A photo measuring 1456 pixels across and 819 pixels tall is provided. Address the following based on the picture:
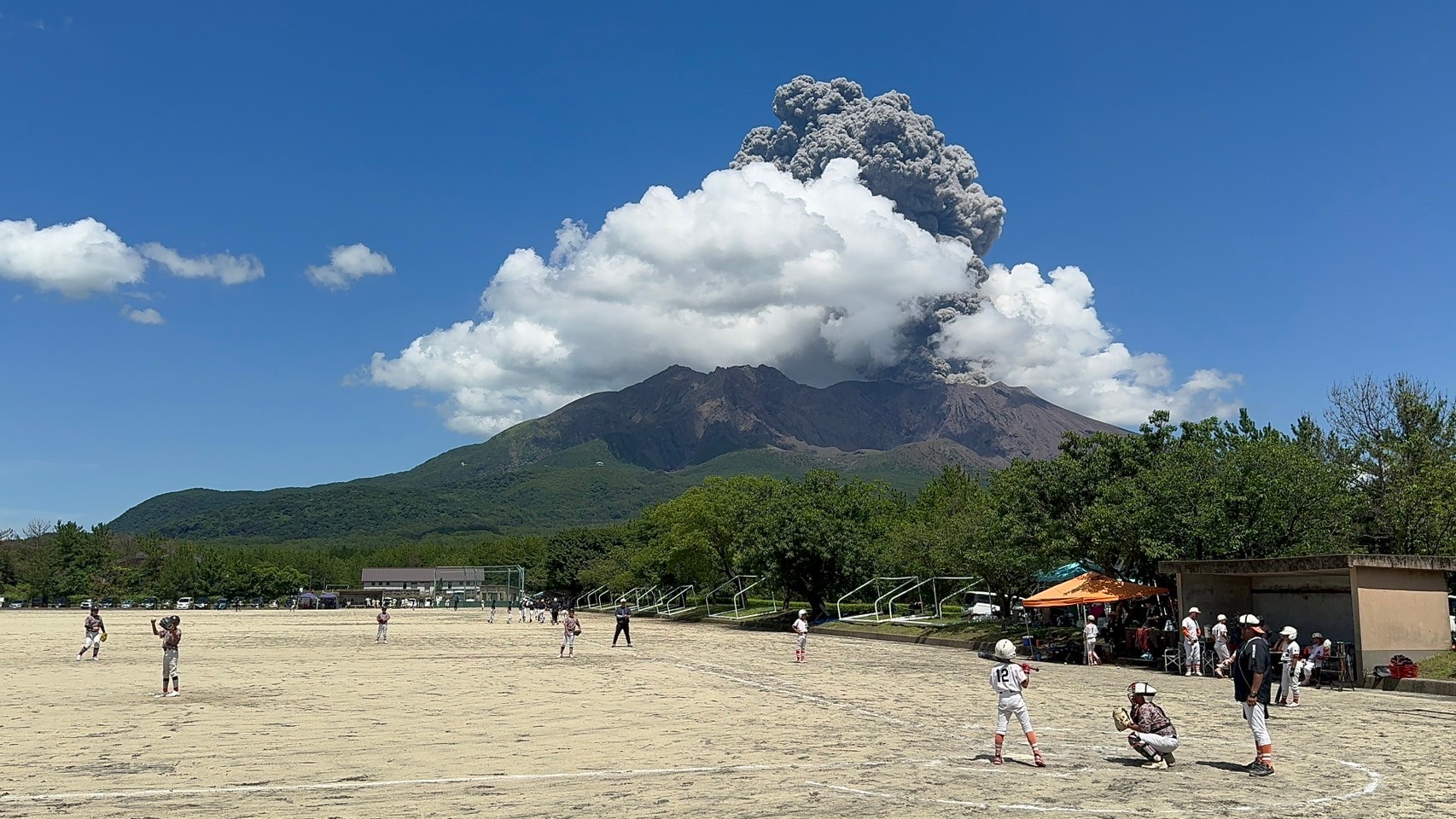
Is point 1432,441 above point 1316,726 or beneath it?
above

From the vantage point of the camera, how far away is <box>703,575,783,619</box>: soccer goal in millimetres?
68562

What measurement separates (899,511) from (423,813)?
66753 millimetres

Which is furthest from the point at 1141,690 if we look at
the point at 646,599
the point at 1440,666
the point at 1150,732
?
the point at 646,599

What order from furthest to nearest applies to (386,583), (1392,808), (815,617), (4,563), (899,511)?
(386,583)
(4,563)
(899,511)
(815,617)
(1392,808)

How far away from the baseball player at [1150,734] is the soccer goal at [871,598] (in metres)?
40.4

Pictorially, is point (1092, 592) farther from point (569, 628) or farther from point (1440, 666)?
point (569, 628)

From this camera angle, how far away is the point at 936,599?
1996 inches

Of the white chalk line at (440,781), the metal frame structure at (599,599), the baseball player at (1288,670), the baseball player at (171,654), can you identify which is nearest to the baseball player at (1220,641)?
the baseball player at (1288,670)

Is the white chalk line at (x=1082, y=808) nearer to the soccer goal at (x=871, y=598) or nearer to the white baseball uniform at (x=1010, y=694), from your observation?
the white baseball uniform at (x=1010, y=694)

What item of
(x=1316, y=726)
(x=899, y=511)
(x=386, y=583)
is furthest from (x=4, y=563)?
(x=1316, y=726)

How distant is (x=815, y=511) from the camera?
59344 millimetres

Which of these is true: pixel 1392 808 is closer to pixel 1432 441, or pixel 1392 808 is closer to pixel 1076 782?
pixel 1076 782

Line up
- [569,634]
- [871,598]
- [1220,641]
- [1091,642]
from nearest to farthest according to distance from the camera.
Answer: [1220,641] < [1091,642] < [569,634] < [871,598]

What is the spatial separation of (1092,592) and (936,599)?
18.1 m
